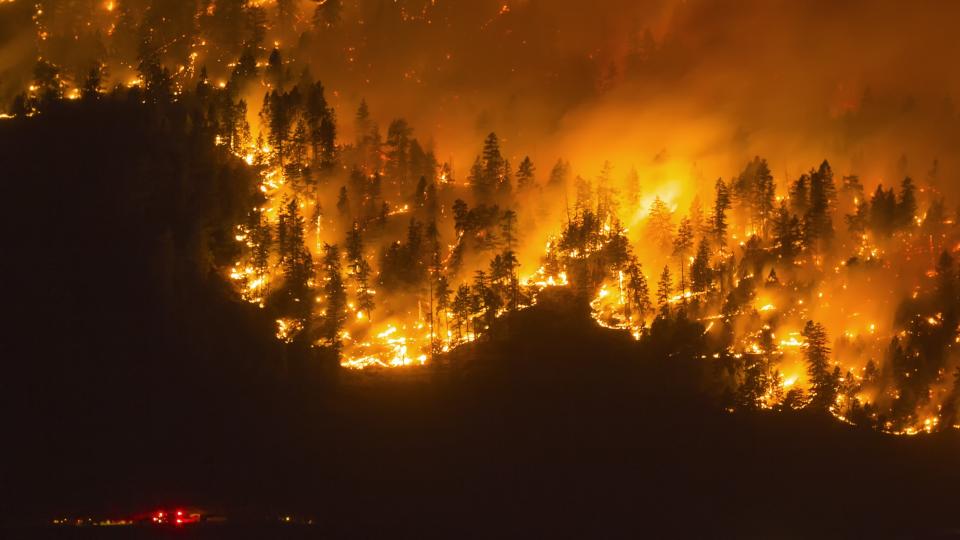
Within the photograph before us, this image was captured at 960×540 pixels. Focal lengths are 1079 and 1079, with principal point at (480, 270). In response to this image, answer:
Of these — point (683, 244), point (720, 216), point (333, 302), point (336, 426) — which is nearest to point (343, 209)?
point (333, 302)

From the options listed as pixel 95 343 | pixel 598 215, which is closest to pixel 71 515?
pixel 95 343

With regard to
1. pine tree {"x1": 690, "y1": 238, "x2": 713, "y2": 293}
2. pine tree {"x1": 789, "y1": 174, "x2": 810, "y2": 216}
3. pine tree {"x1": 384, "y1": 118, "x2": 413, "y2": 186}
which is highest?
pine tree {"x1": 384, "y1": 118, "x2": 413, "y2": 186}

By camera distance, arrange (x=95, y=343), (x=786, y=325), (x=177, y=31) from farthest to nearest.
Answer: (x=177, y=31)
(x=786, y=325)
(x=95, y=343)

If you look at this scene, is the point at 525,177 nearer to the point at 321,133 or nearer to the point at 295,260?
the point at 321,133

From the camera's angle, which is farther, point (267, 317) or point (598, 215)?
point (598, 215)

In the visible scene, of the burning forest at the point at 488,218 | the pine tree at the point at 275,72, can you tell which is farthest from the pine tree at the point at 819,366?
the pine tree at the point at 275,72

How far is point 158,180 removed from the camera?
12212 centimetres

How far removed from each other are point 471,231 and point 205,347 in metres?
36.4

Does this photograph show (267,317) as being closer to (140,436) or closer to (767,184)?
(140,436)

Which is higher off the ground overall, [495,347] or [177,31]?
[177,31]

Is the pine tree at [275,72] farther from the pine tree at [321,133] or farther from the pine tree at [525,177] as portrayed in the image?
the pine tree at [525,177]

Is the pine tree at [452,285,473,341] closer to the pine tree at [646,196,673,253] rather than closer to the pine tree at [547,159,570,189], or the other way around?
the pine tree at [547,159,570,189]

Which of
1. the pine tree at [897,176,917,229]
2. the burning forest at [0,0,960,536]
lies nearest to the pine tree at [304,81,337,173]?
the burning forest at [0,0,960,536]

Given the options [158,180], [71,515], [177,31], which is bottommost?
[71,515]
